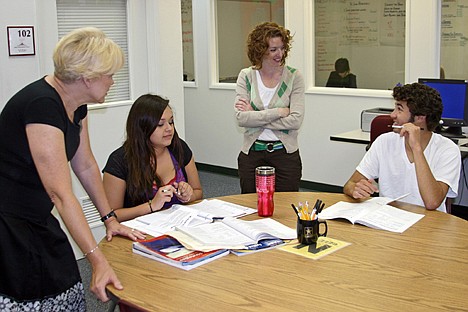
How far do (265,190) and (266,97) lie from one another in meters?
1.23

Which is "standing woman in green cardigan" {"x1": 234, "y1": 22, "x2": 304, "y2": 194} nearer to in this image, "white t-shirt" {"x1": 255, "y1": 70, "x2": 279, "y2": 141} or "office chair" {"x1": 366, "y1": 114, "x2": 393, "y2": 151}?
"white t-shirt" {"x1": 255, "y1": 70, "x2": 279, "y2": 141}

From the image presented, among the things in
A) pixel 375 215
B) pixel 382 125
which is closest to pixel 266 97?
pixel 382 125

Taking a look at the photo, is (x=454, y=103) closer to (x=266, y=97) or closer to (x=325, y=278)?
(x=266, y=97)

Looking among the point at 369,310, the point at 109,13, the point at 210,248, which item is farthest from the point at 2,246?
the point at 109,13

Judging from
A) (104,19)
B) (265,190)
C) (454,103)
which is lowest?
(265,190)

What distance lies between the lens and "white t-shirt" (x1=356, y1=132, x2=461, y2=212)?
2.84 metres

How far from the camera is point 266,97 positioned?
3746mm

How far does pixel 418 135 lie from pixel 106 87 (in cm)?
146

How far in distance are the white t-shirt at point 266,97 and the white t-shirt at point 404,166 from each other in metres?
0.79

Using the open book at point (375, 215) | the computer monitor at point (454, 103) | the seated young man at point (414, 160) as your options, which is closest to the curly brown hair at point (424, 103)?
the seated young man at point (414, 160)

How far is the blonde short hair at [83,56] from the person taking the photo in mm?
1938

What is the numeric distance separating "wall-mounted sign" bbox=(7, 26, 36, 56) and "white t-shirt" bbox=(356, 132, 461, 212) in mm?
2126

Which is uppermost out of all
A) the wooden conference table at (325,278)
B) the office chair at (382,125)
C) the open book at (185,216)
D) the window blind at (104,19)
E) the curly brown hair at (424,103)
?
the window blind at (104,19)

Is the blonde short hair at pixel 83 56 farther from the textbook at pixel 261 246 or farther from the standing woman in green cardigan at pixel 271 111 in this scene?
the standing woman in green cardigan at pixel 271 111
